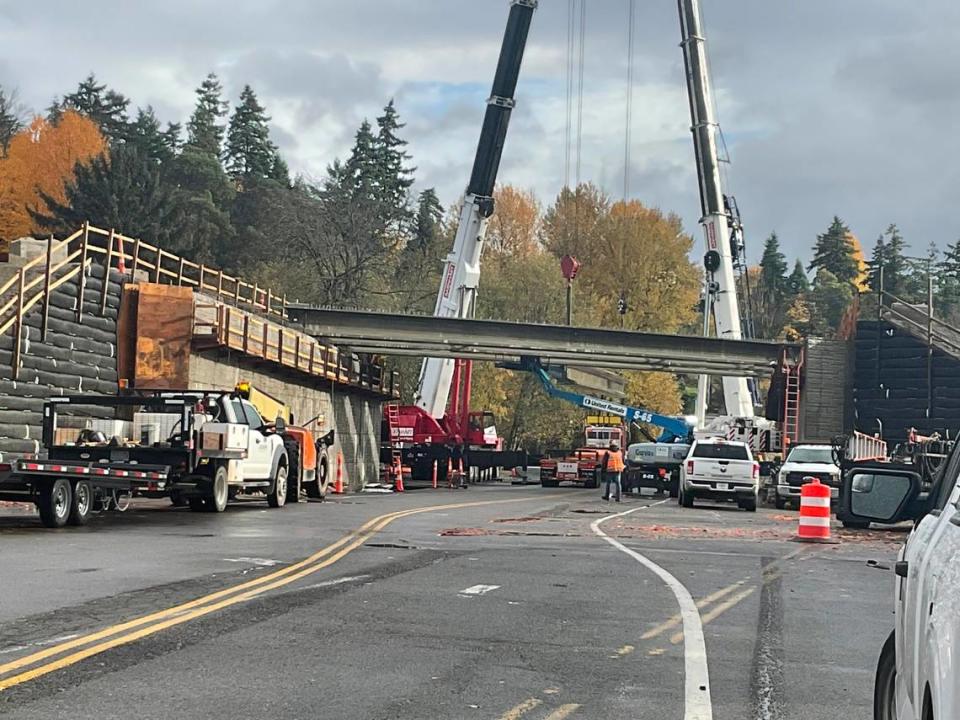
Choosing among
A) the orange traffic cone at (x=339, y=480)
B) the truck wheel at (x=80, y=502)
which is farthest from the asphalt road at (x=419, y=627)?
the orange traffic cone at (x=339, y=480)

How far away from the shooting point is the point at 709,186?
5016 centimetres

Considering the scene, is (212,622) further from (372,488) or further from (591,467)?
(591,467)

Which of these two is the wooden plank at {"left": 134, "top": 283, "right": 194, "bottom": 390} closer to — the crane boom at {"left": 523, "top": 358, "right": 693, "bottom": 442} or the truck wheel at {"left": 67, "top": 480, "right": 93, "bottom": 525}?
the truck wheel at {"left": 67, "top": 480, "right": 93, "bottom": 525}

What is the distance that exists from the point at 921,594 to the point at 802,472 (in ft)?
110

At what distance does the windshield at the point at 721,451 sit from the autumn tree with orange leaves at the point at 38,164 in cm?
4637

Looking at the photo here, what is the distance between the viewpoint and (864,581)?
15000mm

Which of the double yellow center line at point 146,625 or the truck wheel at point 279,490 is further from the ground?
the truck wheel at point 279,490

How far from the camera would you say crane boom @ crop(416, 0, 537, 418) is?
4559 cm

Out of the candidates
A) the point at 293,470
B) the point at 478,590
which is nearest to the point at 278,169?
the point at 293,470

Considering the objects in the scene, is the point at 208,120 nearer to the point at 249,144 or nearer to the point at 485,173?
the point at 249,144

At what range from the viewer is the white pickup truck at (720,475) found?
114 feet

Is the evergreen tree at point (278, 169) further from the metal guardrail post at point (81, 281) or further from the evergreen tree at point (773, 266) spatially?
the metal guardrail post at point (81, 281)

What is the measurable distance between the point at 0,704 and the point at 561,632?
14.5ft

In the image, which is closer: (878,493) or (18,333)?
(878,493)
